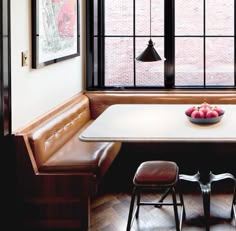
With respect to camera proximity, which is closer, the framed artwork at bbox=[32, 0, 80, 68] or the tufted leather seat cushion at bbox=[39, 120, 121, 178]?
the tufted leather seat cushion at bbox=[39, 120, 121, 178]

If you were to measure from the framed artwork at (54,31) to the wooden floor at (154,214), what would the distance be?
131cm

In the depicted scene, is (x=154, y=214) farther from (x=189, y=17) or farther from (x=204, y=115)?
(x=189, y=17)

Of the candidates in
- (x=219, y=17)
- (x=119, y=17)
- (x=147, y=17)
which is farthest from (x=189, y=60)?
(x=119, y=17)

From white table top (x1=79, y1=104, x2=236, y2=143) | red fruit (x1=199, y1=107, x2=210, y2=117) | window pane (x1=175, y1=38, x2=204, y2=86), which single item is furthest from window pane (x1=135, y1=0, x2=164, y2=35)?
red fruit (x1=199, y1=107, x2=210, y2=117)

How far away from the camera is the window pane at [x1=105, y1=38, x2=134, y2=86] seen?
201 inches

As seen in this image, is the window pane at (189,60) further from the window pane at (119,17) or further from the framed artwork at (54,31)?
the framed artwork at (54,31)

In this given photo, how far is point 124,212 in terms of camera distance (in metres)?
3.42

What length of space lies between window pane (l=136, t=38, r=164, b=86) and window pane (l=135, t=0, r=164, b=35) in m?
0.11

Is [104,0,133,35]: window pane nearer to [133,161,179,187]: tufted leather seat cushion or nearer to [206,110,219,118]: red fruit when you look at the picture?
[206,110,219,118]: red fruit

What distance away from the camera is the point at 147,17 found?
5.05 metres

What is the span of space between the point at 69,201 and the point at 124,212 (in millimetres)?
561

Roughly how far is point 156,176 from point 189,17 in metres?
2.66

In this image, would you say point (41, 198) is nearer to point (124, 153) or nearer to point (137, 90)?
point (124, 153)

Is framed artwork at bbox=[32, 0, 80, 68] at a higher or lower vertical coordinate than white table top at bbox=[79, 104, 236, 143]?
higher
